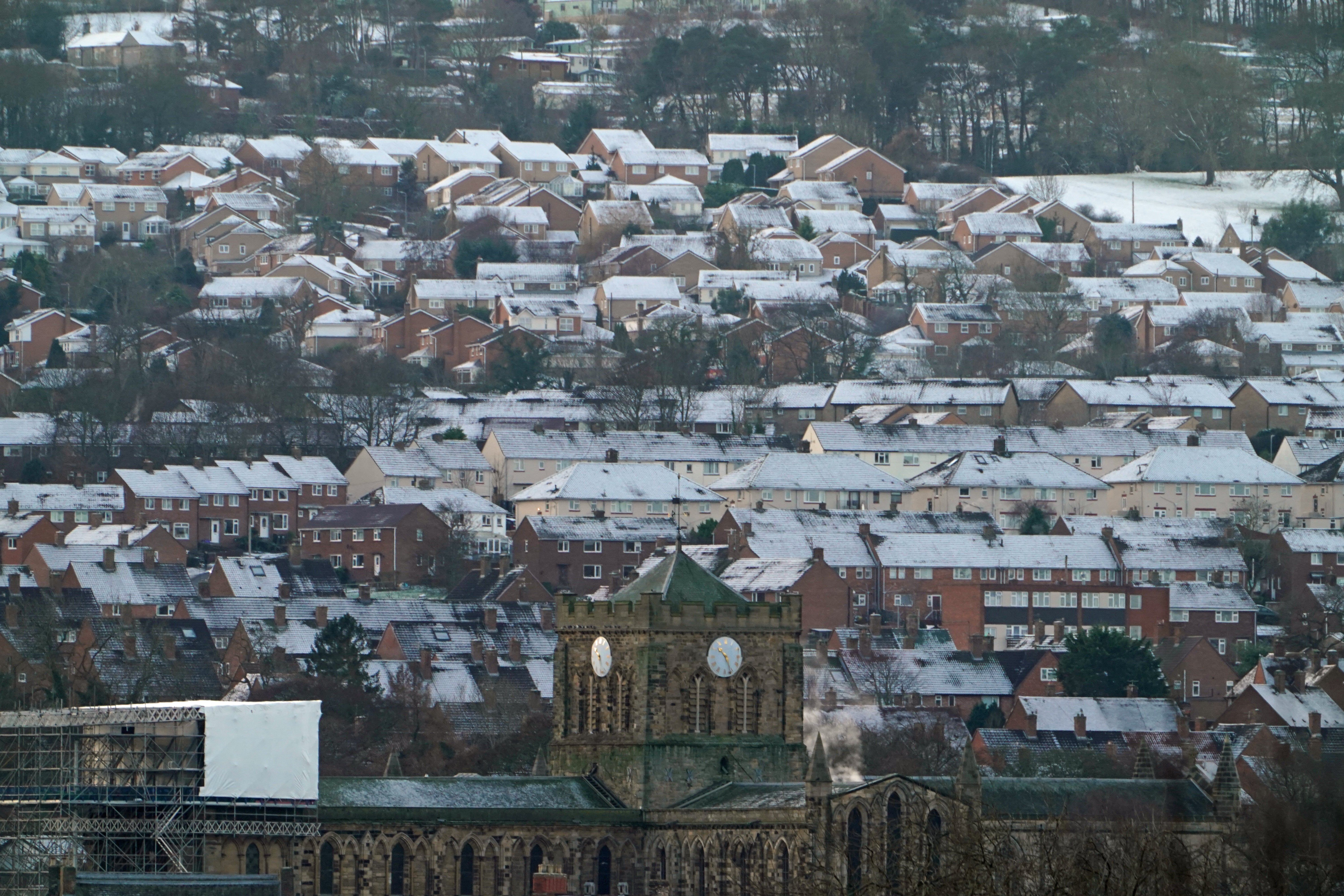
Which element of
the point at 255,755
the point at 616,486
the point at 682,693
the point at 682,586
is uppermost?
the point at 682,586

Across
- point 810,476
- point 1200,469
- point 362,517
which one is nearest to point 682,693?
point 362,517

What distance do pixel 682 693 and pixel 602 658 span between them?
65.2 inches

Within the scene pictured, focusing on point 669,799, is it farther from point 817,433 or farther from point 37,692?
point 817,433

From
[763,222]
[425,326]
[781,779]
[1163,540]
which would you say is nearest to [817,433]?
[1163,540]

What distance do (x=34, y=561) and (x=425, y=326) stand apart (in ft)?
168

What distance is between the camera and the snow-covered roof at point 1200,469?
138 meters

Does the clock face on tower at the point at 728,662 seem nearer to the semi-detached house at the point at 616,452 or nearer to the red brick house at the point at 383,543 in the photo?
the red brick house at the point at 383,543

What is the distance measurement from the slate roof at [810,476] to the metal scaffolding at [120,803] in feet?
226

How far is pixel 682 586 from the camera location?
7188 cm

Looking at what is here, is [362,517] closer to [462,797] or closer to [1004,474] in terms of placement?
[1004,474]

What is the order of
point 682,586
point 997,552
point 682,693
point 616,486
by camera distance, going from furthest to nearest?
point 616,486 < point 997,552 < point 682,586 < point 682,693

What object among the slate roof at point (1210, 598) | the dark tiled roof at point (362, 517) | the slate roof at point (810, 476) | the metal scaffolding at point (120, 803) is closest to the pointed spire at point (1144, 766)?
the metal scaffolding at point (120, 803)

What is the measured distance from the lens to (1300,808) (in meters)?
65.9

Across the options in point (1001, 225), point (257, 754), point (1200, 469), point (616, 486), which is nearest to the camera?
point (257, 754)
